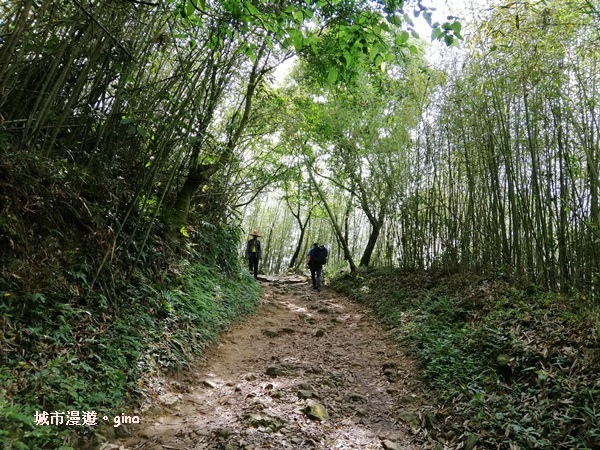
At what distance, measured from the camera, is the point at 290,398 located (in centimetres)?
314

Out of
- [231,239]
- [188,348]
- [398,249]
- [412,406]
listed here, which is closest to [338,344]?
[412,406]

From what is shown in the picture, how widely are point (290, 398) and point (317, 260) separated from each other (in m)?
5.95

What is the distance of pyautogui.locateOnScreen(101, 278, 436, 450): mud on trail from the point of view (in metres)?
2.51

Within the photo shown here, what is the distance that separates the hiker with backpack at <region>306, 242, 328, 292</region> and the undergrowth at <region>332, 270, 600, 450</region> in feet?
12.1

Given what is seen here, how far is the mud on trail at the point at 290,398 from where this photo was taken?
2.51 metres

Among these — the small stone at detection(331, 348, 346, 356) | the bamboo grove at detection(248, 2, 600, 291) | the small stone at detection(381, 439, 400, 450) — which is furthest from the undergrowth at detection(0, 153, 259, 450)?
the bamboo grove at detection(248, 2, 600, 291)

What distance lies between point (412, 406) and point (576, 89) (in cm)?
375

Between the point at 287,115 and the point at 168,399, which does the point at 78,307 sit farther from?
the point at 287,115

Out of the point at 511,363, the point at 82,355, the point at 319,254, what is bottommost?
the point at 82,355

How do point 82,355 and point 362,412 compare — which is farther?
point 362,412

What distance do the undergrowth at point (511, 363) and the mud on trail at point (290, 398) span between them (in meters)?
0.28

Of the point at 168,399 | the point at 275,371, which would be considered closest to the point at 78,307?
the point at 168,399

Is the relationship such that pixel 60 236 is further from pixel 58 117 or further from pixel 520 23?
pixel 520 23

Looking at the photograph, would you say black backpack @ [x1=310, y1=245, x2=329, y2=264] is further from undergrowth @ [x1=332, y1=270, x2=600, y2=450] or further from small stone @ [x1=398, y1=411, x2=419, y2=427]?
small stone @ [x1=398, y1=411, x2=419, y2=427]
